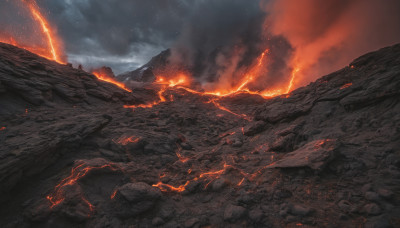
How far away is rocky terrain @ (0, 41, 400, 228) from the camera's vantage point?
3312mm

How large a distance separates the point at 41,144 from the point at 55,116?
3.89m

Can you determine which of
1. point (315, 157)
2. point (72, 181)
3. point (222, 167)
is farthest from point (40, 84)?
point (315, 157)

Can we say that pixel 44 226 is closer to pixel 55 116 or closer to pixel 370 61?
pixel 55 116

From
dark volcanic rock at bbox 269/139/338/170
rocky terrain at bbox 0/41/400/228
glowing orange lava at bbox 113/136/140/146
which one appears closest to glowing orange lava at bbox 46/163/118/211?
rocky terrain at bbox 0/41/400/228

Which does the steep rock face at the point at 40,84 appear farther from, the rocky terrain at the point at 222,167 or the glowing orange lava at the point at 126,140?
the glowing orange lava at the point at 126,140

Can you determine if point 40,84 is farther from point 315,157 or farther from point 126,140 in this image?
point 315,157

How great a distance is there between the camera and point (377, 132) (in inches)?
182

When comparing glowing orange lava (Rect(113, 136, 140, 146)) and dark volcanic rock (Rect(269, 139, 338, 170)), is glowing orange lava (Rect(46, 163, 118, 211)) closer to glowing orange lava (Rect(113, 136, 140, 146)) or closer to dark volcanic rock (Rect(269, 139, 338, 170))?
glowing orange lava (Rect(113, 136, 140, 146))

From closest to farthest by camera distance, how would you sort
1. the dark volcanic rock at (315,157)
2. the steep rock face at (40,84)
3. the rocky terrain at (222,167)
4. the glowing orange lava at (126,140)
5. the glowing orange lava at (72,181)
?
the rocky terrain at (222,167), the glowing orange lava at (72,181), the dark volcanic rock at (315,157), the glowing orange lava at (126,140), the steep rock face at (40,84)

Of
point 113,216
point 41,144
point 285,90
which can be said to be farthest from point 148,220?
point 285,90

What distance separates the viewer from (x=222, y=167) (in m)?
5.89

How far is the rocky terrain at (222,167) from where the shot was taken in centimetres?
331

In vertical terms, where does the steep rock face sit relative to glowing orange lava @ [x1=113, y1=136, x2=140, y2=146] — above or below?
above

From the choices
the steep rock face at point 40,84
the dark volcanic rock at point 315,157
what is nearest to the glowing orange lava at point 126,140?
the steep rock face at point 40,84
